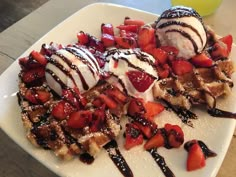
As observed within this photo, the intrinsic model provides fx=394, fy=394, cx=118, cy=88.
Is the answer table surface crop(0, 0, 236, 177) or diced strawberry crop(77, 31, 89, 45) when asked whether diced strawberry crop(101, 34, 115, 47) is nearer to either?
diced strawberry crop(77, 31, 89, 45)

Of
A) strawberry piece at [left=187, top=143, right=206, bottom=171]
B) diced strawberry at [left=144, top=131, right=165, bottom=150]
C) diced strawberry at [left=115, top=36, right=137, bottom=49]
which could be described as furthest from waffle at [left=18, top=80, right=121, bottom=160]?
diced strawberry at [left=115, top=36, right=137, bottom=49]

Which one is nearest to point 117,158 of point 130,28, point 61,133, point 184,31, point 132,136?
point 132,136

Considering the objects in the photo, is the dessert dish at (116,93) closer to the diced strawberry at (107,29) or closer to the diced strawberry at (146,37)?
the diced strawberry at (146,37)

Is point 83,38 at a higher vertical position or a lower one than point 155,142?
higher

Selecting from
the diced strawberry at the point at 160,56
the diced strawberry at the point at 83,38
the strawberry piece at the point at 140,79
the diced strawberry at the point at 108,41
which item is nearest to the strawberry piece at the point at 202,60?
the diced strawberry at the point at 160,56

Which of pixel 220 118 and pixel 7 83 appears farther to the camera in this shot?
pixel 7 83

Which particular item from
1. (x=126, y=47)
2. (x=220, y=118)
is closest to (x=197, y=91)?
(x=220, y=118)

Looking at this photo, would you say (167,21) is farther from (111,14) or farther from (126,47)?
(111,14)

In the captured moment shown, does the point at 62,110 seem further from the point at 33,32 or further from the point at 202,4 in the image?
the point at 202,4
